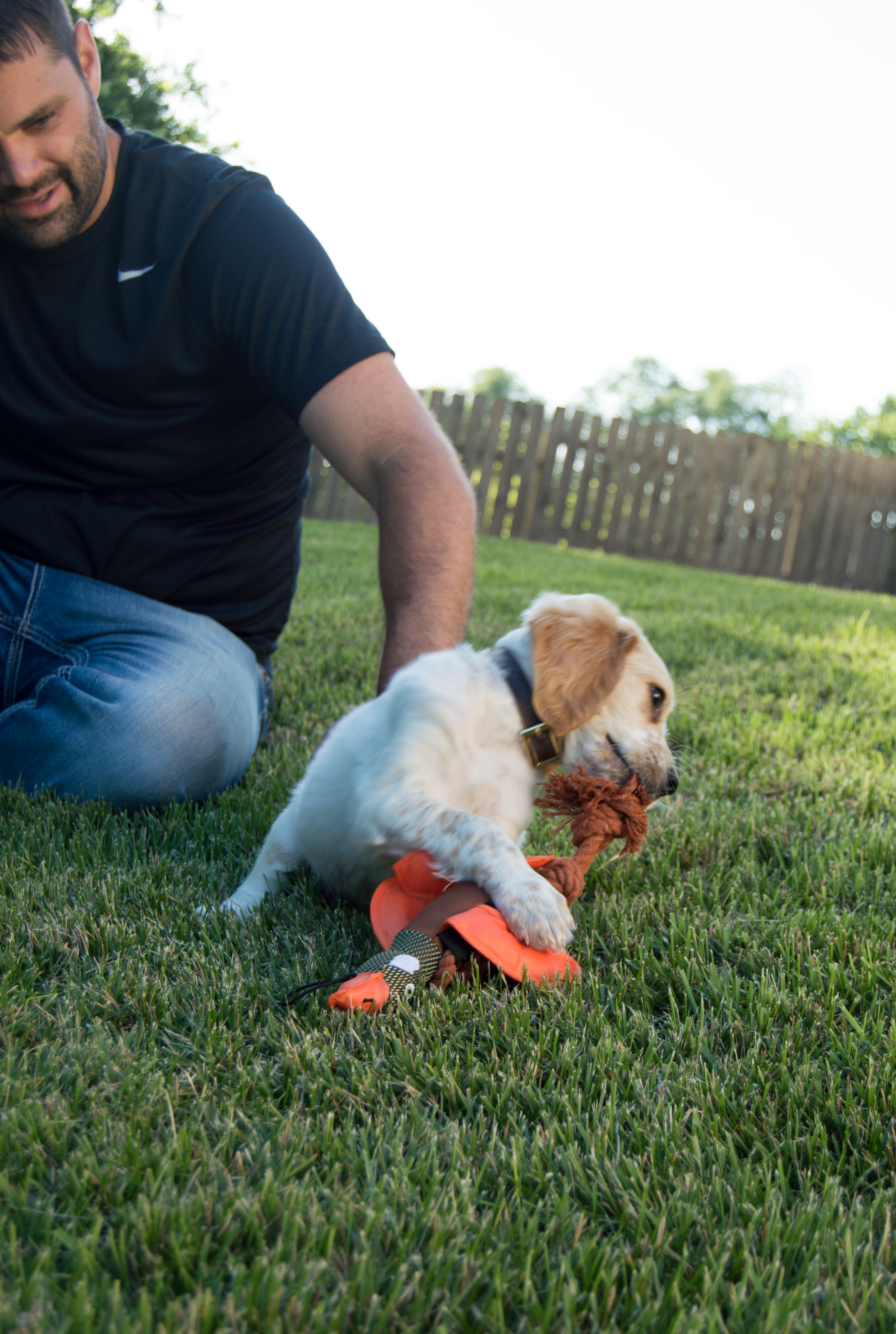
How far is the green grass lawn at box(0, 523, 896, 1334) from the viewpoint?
3.45 ft

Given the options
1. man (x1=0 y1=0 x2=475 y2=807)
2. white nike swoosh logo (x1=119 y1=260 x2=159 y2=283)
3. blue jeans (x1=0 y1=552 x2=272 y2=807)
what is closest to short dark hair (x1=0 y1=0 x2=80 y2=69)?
man (x1=0 y1=0 x2=475 y2=807)

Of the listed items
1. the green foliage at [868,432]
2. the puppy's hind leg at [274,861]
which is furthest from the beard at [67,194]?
the green foliage at [868,432]

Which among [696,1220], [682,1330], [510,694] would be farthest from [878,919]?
[682,1330]

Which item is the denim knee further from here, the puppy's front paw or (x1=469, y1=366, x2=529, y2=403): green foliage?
(x1=469, y1=366, x2=529, y2=403): green foliage

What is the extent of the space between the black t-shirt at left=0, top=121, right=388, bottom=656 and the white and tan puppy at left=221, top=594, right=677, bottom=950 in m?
1.07

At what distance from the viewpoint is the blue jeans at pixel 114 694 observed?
2.67m

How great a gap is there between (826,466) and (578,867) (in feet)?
37.2

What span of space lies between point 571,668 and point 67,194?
212 centimetres

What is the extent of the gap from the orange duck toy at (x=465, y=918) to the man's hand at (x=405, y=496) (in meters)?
0.62

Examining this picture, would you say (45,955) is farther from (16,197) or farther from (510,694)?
(16,197)

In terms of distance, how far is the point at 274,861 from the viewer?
2.29 meters

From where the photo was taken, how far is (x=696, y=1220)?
3.94 feet

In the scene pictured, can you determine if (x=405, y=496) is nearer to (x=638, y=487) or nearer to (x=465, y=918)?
(x=465, y=918)

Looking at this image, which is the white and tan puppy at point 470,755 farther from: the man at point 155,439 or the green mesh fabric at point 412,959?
the man at point 155,439
